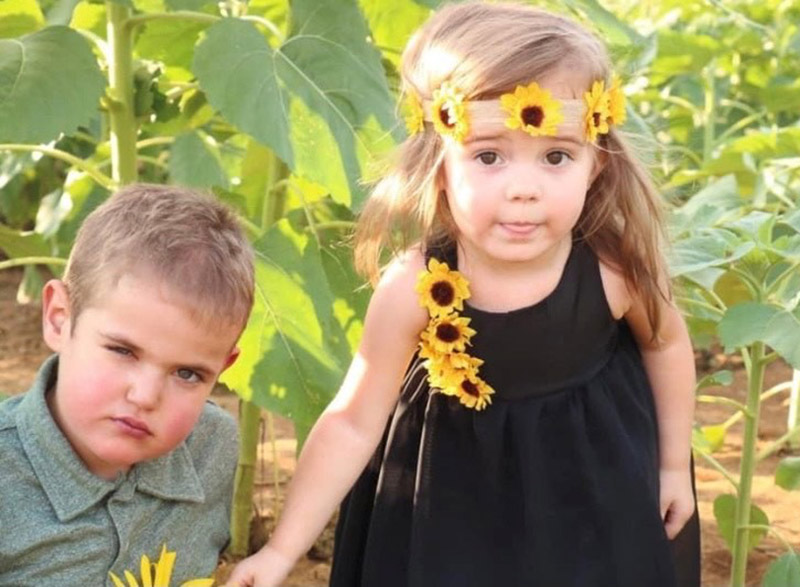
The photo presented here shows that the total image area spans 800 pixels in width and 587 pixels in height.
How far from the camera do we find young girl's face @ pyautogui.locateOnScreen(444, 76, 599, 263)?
2092mm

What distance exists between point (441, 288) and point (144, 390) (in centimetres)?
46

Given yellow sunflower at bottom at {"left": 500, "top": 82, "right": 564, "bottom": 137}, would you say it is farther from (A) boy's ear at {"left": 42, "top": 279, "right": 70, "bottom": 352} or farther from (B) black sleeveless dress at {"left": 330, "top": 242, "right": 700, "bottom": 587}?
(A) boy's ear at {"left": 42, "top": 279, "right": 70, "bottom": 352}

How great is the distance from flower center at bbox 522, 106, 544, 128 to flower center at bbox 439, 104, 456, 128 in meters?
0.10

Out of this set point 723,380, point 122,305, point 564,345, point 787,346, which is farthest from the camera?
point 723,380

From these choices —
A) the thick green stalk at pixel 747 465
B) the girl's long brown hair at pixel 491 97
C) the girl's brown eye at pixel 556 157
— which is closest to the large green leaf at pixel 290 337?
the girl's long brown hair at pixel 491 97

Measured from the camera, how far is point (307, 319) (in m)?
2.57

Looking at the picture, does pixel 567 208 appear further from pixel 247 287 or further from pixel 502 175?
pixel 247 287

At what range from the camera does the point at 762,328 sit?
248 cm

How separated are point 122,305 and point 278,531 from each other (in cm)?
44

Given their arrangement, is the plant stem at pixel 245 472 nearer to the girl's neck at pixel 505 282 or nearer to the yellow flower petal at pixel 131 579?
the girl's neck at pixel 505 282

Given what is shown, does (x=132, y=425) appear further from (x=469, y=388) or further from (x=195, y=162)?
(x=195, y=162)

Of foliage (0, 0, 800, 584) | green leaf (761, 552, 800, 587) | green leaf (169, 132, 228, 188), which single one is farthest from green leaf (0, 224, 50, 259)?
green leaf (761, 552, 800, 587)

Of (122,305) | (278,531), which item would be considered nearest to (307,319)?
(278,531)

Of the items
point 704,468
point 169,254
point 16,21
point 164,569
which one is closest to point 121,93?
point 16,21
